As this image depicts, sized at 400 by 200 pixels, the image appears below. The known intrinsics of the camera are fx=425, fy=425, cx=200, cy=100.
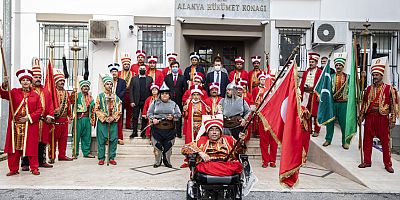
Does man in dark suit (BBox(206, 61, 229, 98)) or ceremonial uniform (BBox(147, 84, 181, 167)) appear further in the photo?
man in dark suit (BBox(206, 61, 229, 98))

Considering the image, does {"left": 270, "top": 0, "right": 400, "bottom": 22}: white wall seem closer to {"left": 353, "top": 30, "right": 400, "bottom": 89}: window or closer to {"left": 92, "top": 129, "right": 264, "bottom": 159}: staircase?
{"left": 353, "top": 30, "right": 400, "bottom": 89}: window

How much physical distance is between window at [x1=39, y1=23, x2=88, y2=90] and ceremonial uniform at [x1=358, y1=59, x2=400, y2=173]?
27.7 ft

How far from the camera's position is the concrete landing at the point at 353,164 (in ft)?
24.3

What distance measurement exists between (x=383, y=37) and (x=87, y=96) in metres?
9.40

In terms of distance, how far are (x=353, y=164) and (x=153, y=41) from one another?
722 centimetres

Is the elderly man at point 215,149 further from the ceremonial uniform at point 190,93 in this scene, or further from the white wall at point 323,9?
the white wall at point 323,9

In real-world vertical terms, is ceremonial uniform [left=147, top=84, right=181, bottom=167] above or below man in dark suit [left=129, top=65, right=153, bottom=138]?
below

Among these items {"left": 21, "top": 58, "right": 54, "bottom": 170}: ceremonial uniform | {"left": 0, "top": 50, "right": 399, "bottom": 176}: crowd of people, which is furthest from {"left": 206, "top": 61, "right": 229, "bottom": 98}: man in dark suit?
{"left": 21, "top": 58, "right": 54, "bottom": 170}: ceremonial uniform

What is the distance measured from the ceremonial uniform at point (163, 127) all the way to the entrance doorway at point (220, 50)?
587 cm

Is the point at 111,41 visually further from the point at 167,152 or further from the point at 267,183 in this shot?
the point at 267,183

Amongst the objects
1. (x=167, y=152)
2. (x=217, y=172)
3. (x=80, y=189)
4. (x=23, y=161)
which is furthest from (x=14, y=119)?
(x=217, y=172)

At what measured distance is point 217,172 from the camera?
5.33 meters

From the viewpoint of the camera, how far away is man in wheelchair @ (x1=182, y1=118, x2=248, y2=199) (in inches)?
209

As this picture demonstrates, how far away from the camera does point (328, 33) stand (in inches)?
504
